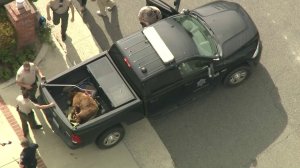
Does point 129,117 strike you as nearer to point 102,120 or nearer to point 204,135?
point 102,120

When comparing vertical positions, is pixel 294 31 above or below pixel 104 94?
below

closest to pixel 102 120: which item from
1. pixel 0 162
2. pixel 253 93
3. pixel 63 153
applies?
pixel 63 153

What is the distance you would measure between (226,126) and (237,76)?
4.26 ft

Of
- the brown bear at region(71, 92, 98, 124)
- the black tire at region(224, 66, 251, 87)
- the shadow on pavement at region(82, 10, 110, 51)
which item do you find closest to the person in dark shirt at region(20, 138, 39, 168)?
the brown bear at region(71, 92, 98, 124)

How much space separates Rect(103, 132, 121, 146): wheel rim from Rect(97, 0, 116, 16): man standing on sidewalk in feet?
13.0

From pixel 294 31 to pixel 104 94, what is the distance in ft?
19.2

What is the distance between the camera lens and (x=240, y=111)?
12539 mm

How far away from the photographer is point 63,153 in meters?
11.8

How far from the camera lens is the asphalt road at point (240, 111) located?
39.2ft

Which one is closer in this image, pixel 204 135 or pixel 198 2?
pixel 204 135

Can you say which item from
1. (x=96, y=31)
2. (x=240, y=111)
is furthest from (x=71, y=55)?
(x=240, y=111)

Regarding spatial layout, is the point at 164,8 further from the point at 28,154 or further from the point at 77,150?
the point at 28,154

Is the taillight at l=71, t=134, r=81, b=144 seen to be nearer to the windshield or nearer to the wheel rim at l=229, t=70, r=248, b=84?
the windshield

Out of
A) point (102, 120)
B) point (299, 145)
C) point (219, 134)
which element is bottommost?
point (299, 145)
